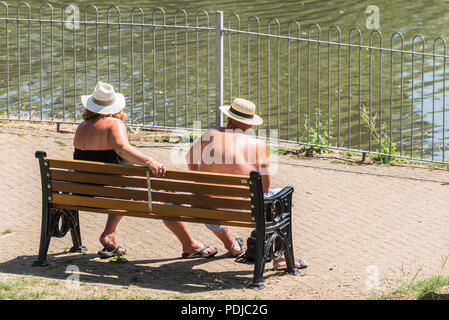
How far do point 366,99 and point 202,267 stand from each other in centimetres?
966

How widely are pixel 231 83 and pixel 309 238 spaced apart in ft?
18.5

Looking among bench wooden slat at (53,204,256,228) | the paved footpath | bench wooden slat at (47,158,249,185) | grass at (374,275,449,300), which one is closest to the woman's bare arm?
bench wooden slat at (47,158,249,185)

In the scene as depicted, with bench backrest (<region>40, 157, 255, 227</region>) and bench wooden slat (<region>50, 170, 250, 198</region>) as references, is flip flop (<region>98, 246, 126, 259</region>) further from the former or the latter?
bench wooden slat (<region>50, 170, 250, 198</region>)

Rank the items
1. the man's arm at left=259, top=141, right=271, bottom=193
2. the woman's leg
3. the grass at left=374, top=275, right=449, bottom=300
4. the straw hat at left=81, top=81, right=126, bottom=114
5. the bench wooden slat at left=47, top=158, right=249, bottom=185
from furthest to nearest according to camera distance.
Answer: the woman's leg
the straw hat at left=81, top=81, right=126, bottom=114
the man's arm at left=259, top=141, right=271, bottom=193
the bench wooden slat at left=47, top=158, right=249, bottom=185
the grass at left=374, top=275, right=449, bottom=300

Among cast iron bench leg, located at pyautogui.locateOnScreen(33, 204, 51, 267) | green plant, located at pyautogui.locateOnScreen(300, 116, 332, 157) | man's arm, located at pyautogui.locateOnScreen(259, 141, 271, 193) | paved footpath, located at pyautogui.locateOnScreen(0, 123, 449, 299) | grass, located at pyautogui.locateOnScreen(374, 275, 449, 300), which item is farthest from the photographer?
green plant, located at pyautogui.locateOnScreen(300, 116, 332, 157)

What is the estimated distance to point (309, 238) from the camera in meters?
9.66

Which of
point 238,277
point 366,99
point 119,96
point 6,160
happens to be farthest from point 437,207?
point 366,99

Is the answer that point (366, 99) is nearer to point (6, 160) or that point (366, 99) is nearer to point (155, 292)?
point (6, 160)

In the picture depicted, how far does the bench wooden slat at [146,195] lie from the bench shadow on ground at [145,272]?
63 cm

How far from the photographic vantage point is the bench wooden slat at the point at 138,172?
8031 mm

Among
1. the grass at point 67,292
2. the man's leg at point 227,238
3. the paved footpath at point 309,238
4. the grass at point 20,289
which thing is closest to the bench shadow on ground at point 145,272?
the paved footpath at point 309,238

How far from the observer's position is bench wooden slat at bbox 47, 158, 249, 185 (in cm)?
803

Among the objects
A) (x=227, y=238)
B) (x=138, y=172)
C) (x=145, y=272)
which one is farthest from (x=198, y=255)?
(x=138, y=172)

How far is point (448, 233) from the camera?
9.84 metres
